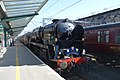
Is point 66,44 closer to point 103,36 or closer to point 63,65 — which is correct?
point 63,65

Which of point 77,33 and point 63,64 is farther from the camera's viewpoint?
point 77,33

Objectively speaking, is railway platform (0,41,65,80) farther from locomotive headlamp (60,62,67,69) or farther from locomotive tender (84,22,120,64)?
locomotive tender (84,22,120,64)

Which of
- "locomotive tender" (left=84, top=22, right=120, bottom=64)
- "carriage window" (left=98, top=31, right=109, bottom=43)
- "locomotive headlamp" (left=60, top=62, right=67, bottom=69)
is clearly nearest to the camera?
"locomotive headlamp" (left=60, top=62, right=67, bottom=69)

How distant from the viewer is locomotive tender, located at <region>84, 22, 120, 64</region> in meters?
15.5

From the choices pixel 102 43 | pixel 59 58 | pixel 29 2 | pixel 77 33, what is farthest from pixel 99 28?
pixel 29 2

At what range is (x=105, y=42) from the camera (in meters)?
16.9

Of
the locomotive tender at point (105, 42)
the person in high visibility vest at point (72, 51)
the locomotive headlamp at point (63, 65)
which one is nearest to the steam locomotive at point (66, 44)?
the person in high visibility vest at point (72, 51)

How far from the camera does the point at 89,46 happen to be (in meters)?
20.4

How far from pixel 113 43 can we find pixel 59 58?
3.77m

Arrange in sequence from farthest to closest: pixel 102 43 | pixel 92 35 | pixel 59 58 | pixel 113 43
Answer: pixel 92 35 < pixel 102 43 < pixel 113 43 < pixel 59 58

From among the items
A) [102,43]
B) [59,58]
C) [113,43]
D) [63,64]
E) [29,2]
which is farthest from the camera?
[29,2]

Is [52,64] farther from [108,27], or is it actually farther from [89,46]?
[89,46]

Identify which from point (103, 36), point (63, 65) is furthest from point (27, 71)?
point (103, 36)

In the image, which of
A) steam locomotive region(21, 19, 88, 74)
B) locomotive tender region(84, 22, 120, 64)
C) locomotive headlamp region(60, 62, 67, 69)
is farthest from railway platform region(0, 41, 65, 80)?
locomotive tender region(84, 22, 120, 64)
